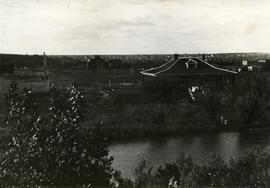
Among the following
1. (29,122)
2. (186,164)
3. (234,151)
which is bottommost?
(234,151)

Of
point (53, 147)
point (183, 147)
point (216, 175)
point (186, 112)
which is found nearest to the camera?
point (53, 147)

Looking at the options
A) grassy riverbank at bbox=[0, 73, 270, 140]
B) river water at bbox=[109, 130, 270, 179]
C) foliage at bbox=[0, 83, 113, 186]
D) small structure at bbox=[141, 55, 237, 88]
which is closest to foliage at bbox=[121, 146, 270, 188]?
foliage at bbox=[0, 83, 113, 186]

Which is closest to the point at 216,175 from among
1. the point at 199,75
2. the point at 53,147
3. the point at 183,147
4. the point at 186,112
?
the point at 53,147

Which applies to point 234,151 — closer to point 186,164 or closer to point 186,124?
point 186,124

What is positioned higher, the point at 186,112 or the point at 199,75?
the point at 199,75

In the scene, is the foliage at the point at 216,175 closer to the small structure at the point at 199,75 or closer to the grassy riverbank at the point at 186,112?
the grassy riverbank at the point at 186,112

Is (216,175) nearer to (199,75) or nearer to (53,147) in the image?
(53,147)

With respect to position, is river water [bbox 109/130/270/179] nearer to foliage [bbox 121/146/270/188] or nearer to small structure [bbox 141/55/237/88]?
foliage [bbox 121/146/270/188]

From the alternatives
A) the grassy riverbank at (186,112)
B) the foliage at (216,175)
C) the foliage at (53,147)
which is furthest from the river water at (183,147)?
the foliage at (53,147)

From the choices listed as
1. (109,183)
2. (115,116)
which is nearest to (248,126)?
(115,116)
